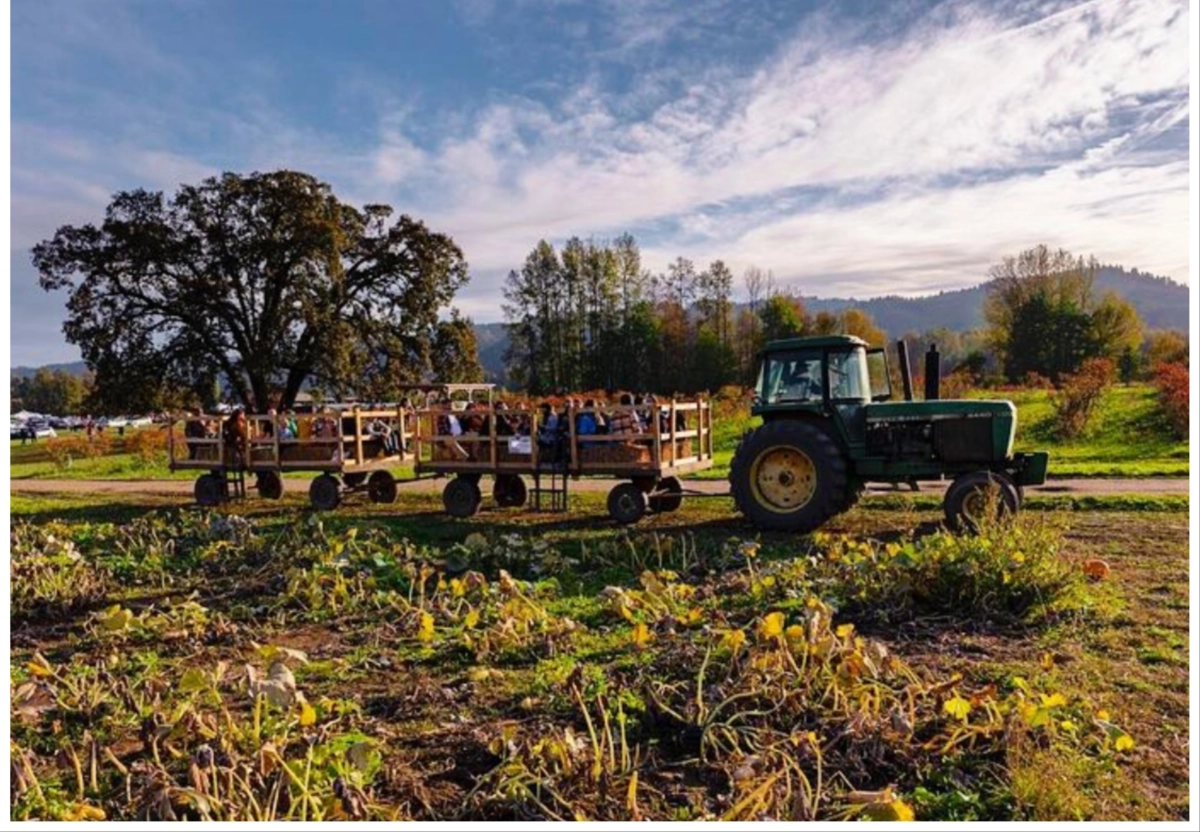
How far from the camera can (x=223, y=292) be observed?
29766 millimetres

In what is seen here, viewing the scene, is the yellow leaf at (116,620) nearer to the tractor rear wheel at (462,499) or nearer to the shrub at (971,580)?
the shrub at (971,580)

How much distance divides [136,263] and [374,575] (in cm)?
2580

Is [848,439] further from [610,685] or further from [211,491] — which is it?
[211,491]

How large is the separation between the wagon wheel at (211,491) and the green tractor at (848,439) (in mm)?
9562

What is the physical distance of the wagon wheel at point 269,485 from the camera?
1590 cm

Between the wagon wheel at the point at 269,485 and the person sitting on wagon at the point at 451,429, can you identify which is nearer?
the person sitting on wagon at the point at 451,429

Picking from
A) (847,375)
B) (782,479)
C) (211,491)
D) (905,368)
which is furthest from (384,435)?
(905,368)

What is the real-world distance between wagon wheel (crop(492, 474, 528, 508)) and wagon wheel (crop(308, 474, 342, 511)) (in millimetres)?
2668

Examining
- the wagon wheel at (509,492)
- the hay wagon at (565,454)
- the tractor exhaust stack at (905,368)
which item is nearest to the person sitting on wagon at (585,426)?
the hay wagon at (565,454)

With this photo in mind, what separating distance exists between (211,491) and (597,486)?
682 cm

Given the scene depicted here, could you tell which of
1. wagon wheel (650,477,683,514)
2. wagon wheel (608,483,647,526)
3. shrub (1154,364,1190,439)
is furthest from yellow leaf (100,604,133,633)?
shrub (1154,364,1190,439)

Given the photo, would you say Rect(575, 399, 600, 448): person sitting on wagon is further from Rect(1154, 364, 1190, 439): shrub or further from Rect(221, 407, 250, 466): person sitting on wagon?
Rect(1154, 364, 1190, 439): shrub

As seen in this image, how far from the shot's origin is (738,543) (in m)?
9.09

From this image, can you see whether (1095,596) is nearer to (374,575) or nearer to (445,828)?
(445,828)
